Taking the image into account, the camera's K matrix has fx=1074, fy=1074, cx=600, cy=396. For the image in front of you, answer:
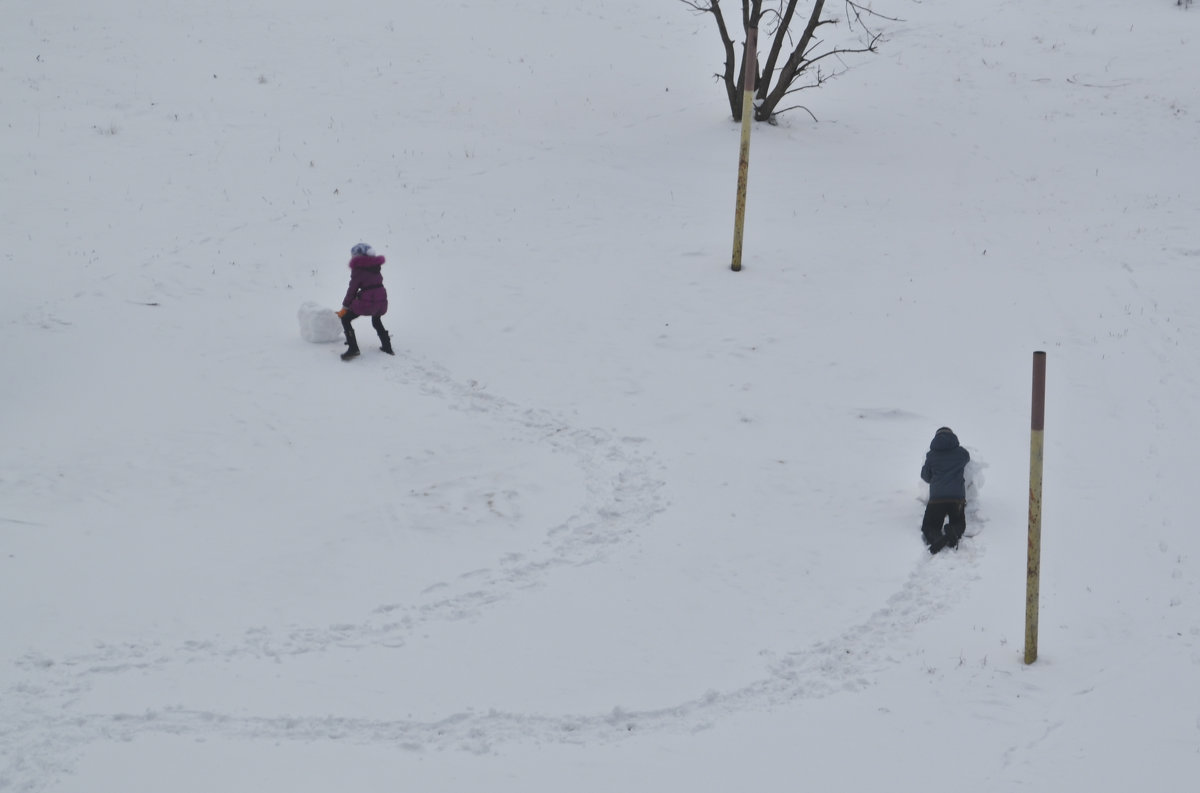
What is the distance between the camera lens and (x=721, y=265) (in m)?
16.4

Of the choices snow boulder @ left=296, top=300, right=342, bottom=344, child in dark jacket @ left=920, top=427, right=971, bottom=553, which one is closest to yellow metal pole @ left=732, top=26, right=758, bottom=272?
snow boulder @ left=296, top=300, right=342, bottom=344

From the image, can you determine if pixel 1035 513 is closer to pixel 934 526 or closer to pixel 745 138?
pixel 934 526

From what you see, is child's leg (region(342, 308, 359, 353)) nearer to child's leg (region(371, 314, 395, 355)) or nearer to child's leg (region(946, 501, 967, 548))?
child's leg (region(371, 314, 395, 355))

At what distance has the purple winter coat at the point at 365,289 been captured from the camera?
13484mm

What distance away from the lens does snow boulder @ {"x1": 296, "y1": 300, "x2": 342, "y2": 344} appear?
45.5 ft

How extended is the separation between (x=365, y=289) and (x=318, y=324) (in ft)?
2.83

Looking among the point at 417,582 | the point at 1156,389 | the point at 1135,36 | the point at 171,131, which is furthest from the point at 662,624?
the point at 1135,36

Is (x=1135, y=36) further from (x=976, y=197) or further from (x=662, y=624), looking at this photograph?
(x=662, y=624)

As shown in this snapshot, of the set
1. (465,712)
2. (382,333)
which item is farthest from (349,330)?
(465,712)

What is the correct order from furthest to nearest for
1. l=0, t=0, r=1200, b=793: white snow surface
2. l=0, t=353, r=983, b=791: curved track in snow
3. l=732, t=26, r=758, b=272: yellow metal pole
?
l=732, t=26, r=758, b=272: yellow metal pole, l=0, t=0, r=1200, b=793: white snow surface, l=0, t=353, r=983, b=791: curved track in snow

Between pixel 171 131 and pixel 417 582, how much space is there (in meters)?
13.4

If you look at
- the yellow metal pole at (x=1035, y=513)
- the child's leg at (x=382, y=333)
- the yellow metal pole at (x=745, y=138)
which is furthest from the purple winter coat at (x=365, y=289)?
the yellow metal pole at (x=1035, y=513)

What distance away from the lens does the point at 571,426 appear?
1241 centimetres

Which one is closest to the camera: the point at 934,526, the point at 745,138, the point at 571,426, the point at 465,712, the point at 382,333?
the point at 465,712
